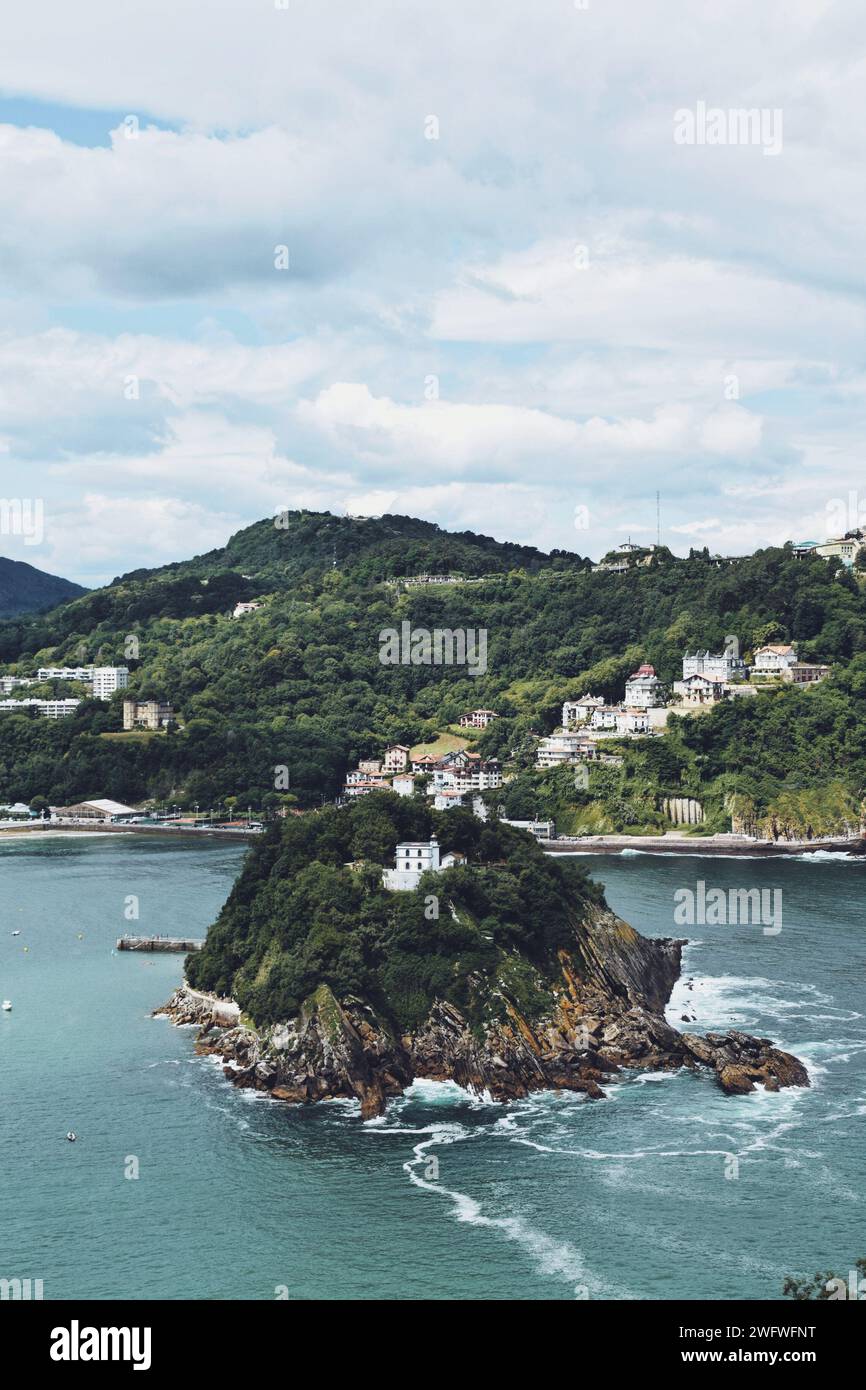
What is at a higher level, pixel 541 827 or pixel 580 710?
pixel 580 710

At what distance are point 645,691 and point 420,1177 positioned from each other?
74.2 m

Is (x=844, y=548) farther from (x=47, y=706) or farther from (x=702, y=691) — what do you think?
(x=47, y=706)

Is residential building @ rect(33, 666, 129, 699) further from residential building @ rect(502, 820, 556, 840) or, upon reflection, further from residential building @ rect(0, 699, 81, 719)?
residential building @ rect(502, 820, 556, 840)

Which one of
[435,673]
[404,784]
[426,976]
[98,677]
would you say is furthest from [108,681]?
[426,976]

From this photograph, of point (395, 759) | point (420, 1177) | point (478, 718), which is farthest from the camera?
point (478, 718)

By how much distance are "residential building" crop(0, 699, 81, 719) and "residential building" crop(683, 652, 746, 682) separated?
161 ft

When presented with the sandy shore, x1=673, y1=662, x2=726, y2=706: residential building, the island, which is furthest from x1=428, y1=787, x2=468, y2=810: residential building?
the island

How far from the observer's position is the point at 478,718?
365 ft

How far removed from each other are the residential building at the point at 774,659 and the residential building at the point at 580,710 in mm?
11533

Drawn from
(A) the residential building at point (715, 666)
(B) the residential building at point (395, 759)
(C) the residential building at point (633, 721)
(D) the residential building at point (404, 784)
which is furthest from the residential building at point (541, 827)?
(A) the residential building at point (715, 666)

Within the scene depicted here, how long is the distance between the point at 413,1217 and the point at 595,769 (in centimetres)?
6570

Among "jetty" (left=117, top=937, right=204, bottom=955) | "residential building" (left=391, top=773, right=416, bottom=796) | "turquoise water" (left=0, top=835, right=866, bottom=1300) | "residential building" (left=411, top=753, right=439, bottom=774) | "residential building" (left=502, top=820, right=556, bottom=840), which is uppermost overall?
"residential building" (left=411, top=753, right=439, bottom=774)

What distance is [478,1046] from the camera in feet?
124
